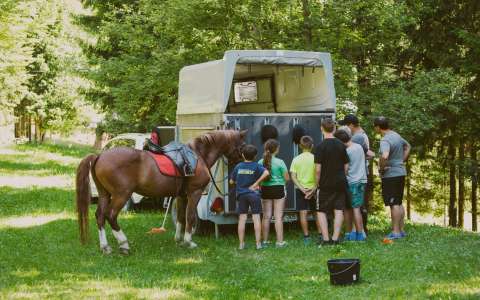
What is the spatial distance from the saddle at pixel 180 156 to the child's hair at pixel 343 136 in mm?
2305

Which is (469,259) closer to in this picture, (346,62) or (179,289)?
(179,289)

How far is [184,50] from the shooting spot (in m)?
17.3

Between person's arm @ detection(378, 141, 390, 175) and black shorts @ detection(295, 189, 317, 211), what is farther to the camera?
black shorts @ detection(295, 189, 317, 211)

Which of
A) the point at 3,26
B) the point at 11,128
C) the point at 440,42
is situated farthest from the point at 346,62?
the point at 11,128

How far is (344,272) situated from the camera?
791 centimetres

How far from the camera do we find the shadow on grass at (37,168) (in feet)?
84.9

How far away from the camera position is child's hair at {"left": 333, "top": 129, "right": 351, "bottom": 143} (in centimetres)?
1095

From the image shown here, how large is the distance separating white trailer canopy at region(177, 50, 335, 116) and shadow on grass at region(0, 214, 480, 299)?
2.58 meters

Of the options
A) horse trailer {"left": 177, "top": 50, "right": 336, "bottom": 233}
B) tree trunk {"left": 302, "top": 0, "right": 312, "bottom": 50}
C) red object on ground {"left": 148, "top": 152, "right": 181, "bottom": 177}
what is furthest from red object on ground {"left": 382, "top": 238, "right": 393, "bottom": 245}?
tree trunk {"left": 302, "top": 0, "right": 312, "bottom": 50}

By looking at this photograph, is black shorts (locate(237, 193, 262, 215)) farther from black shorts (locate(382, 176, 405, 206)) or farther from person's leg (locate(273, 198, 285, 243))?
black shorts (locate(382, 176, 405, 206))

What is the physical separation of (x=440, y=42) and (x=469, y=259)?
488 inches

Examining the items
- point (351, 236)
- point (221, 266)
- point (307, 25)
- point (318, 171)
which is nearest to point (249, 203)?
point (318, 171)

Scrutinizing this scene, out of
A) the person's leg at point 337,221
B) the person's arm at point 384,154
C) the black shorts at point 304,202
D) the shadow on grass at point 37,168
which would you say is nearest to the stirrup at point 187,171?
the black shorts at point 304,202

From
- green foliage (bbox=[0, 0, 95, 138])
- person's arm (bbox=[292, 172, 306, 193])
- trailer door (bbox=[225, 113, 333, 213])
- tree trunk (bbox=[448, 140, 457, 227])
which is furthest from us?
green foliage (bbox=[0, 0, 95, 138])
